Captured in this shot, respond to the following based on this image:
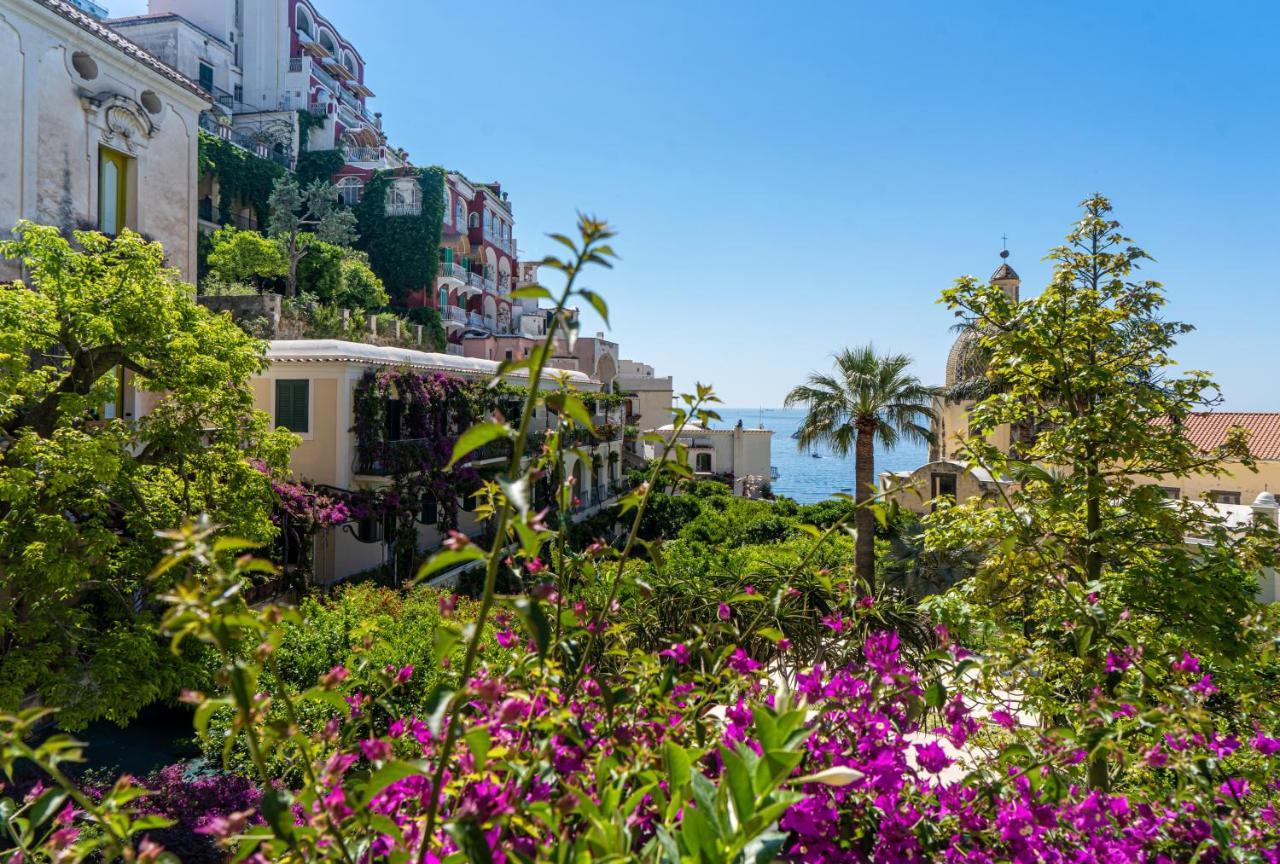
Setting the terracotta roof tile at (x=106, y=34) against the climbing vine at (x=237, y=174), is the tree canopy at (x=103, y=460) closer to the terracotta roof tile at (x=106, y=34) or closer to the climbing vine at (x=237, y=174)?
the terracotta roof tile at (x=106, y=34)

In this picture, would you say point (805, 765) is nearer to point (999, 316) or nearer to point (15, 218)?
Result: point (999, 316)

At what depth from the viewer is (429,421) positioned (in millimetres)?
19234

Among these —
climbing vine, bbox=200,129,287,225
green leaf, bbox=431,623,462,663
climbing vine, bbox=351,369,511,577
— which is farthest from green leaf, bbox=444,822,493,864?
climbing vine, bbox=200,129,287,225

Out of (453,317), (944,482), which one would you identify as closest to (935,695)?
(944,482)

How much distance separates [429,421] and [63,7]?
10.4 meters

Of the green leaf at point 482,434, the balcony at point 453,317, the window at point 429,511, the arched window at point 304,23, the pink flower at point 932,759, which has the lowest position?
the window at point 429,511

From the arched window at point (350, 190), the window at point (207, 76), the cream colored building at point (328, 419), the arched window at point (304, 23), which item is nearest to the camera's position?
the cream colored building at point (328, 419)

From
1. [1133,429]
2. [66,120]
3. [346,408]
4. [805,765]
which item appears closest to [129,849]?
[805,765]

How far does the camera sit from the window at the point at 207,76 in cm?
4116

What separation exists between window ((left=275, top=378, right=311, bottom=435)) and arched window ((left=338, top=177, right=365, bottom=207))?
27302 millimetres

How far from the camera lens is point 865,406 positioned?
18422 millimetres

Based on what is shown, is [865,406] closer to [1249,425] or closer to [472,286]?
[1249,425]

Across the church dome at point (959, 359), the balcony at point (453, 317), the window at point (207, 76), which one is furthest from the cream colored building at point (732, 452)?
the window at point (207, 76)

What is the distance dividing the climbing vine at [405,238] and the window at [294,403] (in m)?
24.0
